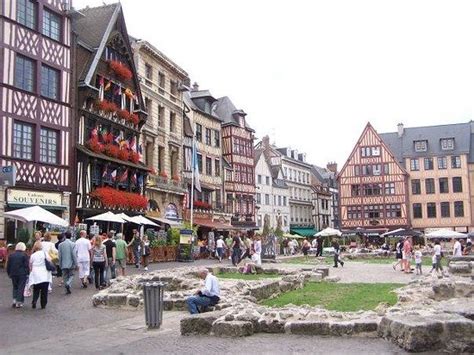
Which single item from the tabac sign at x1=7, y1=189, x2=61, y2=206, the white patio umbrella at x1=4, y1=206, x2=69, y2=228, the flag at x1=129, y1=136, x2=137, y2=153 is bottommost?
the white patio umbrella at x1=4, y1=206, x2=69, y2=228

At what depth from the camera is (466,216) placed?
68.1 metres

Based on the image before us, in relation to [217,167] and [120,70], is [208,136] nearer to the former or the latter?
[217,167]

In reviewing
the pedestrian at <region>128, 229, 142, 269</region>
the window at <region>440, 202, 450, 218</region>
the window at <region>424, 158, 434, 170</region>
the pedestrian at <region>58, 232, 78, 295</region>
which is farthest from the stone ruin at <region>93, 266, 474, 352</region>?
the window at <region>424, 158, 434, 170</region>

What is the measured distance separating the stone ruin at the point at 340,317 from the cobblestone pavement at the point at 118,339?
24 cm

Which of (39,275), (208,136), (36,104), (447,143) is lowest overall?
(39,275)

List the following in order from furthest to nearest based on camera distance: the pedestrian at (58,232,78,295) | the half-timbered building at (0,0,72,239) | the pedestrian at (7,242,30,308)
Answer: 1. the half-timbered building at (0,0,72,239)
2. the pedestrian at (58,232,78,295)
3. the pedestrian at (7,242,30,308)

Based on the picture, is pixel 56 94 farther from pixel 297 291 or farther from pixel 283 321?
pixel 283 321

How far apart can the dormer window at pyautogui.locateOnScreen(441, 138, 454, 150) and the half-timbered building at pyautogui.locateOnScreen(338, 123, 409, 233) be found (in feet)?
19.0

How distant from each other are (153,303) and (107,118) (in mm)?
25977

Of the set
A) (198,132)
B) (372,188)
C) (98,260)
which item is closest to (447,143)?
(372,188)

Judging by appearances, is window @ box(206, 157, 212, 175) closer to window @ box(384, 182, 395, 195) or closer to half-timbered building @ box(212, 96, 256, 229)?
half-timbered building @ box(212, 96, 256, 229)

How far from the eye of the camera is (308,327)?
10234mm

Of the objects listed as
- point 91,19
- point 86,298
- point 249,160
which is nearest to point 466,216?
point 249,160

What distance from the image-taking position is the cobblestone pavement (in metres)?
9.20
